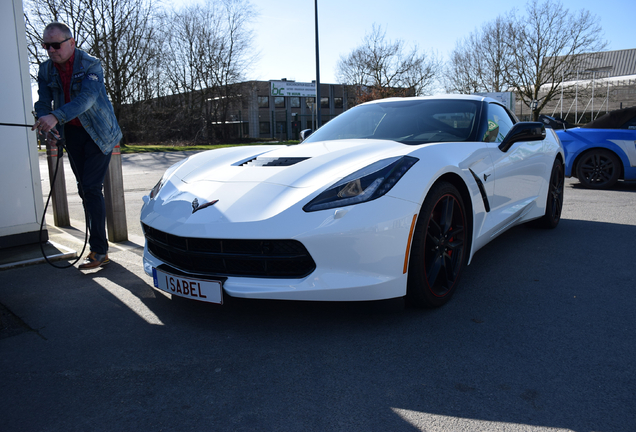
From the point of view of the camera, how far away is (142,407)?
1903mm

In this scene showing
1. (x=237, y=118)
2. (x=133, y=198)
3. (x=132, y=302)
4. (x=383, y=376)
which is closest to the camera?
(x=383, y=376)

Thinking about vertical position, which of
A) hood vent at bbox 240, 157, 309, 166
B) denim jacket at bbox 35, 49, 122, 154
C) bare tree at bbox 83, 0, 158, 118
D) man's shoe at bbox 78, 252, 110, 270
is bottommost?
man's shoe at bbox 78, 252, 110, 270

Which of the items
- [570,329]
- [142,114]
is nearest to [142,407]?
[570,329]

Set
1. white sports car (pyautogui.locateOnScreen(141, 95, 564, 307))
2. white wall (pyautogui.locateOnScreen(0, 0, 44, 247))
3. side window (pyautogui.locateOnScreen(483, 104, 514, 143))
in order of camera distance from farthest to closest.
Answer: white wall (pyautogui.locateOnScreen(0, 0, 44, 247))
side window (pyautogui.locateOnScreen(483, 104, 514, 143))
white sports car (pyautogui.locateOnScreen(141, 95, 564, 307))

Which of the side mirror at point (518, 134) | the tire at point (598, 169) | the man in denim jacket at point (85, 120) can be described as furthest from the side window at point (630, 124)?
the man in denim jacket at point (85, 120)

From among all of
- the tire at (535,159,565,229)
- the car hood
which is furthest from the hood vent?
the tire at (535,159,565,229)

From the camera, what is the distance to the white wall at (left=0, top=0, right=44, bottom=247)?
4.34 m

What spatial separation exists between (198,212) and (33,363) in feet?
3.44

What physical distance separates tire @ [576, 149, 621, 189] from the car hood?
6.44m

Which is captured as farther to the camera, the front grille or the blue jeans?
the blue jeans

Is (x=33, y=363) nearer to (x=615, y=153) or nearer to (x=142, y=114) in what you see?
(x=615, y=153)

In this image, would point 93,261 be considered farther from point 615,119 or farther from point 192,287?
point 615,119

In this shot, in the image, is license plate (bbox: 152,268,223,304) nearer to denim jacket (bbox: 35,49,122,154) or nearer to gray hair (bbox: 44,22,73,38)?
denim jacket (bbox: 35,49,122,154)

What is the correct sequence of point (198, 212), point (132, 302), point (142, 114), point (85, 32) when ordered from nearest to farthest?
point (198, 212) < point (132, 302) < point (85, 32) < point (142, 114)
